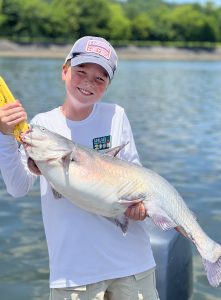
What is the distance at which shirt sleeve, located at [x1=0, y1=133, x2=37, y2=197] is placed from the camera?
272 cm

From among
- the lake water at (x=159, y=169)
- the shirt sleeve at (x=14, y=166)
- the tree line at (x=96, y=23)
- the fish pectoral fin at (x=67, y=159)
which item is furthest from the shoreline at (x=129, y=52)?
the fish pectoral fin at (x=67, y=159)

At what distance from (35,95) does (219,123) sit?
10.4 meters

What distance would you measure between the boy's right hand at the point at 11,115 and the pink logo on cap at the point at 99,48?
0.53 meters

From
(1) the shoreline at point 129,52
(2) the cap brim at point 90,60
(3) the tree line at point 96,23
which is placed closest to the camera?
(2) the cap brim at point 90,60

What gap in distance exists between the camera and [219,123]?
18.2m

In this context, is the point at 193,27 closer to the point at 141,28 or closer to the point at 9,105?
the point at 141,28

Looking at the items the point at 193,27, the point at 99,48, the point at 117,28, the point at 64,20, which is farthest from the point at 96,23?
the point at 99,48

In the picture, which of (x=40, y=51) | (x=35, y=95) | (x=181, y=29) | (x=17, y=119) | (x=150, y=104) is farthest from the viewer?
(x=181, y=29)

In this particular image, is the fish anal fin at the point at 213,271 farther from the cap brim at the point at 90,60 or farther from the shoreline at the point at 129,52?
the shoreline at the point at 129,52

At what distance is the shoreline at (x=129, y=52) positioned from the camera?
79.4 metres

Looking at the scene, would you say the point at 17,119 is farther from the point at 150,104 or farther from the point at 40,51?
the point at 40,51

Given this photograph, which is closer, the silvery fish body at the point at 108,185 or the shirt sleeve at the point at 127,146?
the silvery fish body at the point at 108,185

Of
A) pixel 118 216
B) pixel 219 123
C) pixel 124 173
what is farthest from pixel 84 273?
pixel 219 123

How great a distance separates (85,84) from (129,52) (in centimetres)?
8687
